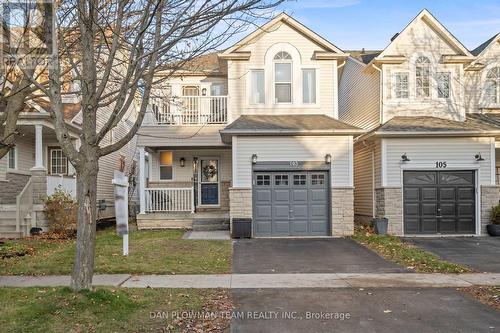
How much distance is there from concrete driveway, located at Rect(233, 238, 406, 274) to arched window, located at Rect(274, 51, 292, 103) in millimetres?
5855

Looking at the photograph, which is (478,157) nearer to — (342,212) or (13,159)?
(342,212)

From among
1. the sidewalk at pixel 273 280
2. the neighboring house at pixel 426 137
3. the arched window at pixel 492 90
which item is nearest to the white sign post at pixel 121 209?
the sidewalk at pixel 273 280

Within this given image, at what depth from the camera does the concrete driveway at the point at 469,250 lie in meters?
11.6

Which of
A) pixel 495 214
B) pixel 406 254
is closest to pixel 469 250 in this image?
pixel 406 254

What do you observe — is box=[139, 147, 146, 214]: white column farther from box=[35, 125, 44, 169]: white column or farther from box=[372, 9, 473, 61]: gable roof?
box=[372, 9, 473, 61]: gable roof

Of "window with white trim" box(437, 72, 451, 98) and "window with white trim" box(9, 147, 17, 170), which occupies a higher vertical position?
"window with white trim" box(437, 72, 451, 98)

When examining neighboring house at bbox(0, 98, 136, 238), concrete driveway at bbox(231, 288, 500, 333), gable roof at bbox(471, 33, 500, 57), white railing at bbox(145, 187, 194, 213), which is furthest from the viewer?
gable roof at bbox(471, 33, 500, 57)

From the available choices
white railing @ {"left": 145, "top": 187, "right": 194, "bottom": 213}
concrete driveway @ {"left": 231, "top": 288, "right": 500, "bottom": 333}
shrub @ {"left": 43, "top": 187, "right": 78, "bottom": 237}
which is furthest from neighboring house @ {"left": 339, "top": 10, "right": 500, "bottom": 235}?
shrub @ {"left": 43, "top": 187, "right": 78, "bottom": 237}

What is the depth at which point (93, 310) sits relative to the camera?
651 cm

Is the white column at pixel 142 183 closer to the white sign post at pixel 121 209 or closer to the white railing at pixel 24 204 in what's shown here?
the white railing at pixel 24 204

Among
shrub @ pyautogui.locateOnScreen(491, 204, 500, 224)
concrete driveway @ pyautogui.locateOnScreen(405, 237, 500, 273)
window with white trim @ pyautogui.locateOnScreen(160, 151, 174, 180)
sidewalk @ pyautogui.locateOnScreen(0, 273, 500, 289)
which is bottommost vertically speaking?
concrete driveway @ pyautogui.locateOnScreen(405, 237, 500, 273)

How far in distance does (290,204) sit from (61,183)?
8.68 metres

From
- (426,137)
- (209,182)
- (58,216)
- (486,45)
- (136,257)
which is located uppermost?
(486,45)

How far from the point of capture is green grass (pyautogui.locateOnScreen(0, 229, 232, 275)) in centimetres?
1052
